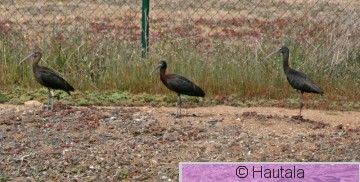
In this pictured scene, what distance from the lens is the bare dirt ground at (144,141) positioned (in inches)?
310

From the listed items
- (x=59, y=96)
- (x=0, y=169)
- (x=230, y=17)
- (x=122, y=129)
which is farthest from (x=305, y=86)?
(x=230, y=17)

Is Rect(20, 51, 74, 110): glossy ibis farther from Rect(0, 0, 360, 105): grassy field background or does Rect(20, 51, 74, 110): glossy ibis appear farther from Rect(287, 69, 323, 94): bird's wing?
Rect(287, 69, 323, 94): bird's wing

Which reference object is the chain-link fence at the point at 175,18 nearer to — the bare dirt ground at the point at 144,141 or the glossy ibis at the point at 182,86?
the glossy ibis at the point at 182,86

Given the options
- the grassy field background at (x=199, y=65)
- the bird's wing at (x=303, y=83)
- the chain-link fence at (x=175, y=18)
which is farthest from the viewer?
the chain-link fence at (x=175, y=18)

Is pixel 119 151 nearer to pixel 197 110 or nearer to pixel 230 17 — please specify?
pixel 197 110

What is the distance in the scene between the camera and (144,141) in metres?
8.61

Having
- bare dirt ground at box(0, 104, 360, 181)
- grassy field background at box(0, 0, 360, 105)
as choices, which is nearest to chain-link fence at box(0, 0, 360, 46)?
grassy field background at box(0, 0, 360, 105)

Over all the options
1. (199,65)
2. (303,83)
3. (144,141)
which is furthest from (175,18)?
A: (144,141)

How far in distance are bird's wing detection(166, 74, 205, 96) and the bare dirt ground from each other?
371 millimetres

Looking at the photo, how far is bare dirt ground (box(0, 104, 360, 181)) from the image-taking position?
7.87 metres

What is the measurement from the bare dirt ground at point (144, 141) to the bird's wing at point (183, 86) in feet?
1.22

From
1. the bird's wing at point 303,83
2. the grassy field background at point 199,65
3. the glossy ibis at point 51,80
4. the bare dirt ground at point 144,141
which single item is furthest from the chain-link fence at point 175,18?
the bare dirt ground at point 144,141

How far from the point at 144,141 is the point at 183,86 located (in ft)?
6.34

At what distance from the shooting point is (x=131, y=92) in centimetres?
1175
